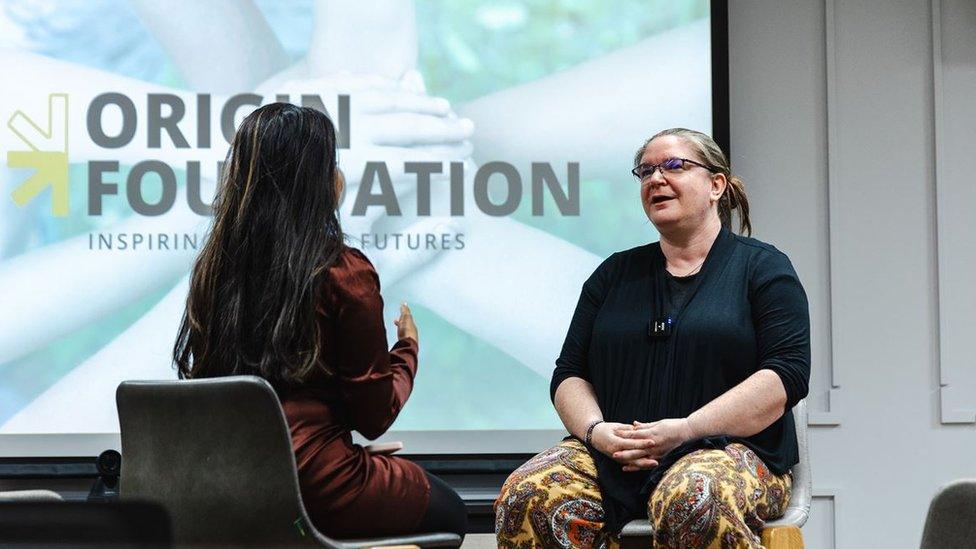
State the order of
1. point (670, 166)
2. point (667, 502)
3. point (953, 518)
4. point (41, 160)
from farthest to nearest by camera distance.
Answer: point (41, 160), point (670, 166), point (667, 502), point (953, 518)

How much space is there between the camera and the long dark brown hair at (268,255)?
6.73 feet

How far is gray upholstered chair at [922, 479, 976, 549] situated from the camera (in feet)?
3.30

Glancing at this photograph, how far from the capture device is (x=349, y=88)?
3.83m

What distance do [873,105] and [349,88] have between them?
176 centimetres

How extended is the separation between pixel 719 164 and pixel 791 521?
82 centimetres

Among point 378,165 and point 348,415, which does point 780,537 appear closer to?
point 348,415

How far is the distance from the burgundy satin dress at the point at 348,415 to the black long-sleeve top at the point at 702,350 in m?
0.55

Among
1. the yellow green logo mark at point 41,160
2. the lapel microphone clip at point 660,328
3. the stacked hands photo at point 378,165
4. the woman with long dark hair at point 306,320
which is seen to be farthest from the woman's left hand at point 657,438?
the yellow green logo mark at point 41,160

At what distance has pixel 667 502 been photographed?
2.24 meters

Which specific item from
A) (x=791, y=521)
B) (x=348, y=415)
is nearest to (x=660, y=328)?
(x=791, y=521)

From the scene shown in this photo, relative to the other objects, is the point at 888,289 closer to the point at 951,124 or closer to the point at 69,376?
the point at 951,124

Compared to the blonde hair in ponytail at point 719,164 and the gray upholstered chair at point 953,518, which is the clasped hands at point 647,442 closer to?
the blonde hair in ponytail at point 719,164

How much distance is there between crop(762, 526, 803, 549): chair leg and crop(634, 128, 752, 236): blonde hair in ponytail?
760mm

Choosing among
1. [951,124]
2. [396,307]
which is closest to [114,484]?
[396,307]
